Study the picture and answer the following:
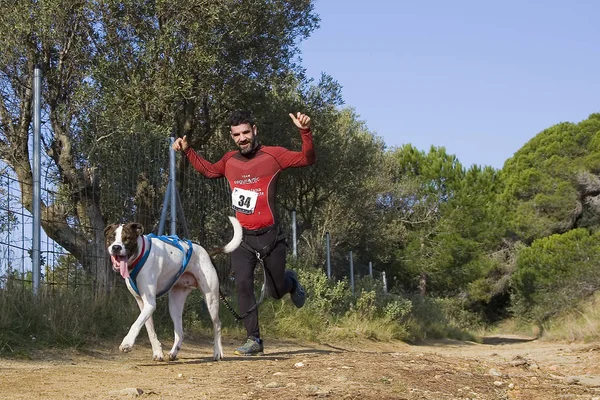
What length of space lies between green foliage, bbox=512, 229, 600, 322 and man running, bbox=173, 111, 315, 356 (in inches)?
720

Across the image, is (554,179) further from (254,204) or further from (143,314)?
(143,314)

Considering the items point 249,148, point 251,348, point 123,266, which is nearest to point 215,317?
point 251,348

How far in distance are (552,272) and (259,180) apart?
82.1ft

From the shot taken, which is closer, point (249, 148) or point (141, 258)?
point (141, 258)

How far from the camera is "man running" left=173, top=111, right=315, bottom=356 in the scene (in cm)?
783

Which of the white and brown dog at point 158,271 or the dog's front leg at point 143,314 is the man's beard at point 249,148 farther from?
the dog's front leg at point 143,314

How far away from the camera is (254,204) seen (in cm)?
782

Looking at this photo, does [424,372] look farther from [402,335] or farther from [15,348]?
[402,335]

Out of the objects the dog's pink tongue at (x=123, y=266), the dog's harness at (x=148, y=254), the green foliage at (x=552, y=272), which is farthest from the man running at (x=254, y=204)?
the green foliage at (x=552, y=272)

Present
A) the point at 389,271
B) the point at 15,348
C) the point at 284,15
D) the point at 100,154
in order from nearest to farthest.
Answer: the point at 15,348, the point at 100,154, the point at 284,15, the point at 389,271

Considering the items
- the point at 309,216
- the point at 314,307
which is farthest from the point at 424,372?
the point at 309,216

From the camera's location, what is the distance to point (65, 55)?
1408 centimetres

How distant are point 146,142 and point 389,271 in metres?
24.4

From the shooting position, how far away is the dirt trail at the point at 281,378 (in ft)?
16.7
